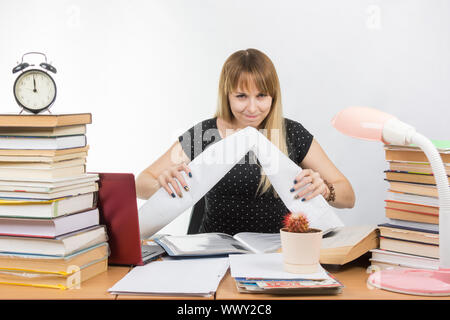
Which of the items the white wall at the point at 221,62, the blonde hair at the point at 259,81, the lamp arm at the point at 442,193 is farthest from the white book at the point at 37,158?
the white wall at the point at 221,62

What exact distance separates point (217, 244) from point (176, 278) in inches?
10.4

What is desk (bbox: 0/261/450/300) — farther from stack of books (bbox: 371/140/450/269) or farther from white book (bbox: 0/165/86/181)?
white book (bbox: 0/165/86/181)

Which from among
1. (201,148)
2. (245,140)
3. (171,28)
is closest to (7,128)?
(245,140)

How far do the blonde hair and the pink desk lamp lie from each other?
34.7 inches

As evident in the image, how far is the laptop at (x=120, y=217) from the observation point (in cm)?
112

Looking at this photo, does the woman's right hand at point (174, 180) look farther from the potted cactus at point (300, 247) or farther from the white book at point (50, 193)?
the potted cactus at point (300, 247)

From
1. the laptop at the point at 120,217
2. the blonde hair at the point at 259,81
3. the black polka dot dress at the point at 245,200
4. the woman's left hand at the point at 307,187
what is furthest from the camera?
the black polka dot dress at the point at 245,200

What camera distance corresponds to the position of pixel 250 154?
2.09 meters


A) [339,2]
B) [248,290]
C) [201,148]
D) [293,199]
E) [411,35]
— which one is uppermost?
[339,2]

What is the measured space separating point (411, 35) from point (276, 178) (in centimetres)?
182

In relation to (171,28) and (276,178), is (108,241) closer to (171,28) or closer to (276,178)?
(276,178)

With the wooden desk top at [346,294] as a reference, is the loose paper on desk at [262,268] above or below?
above

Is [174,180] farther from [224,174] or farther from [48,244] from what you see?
[48,244]

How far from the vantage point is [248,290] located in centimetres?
92
